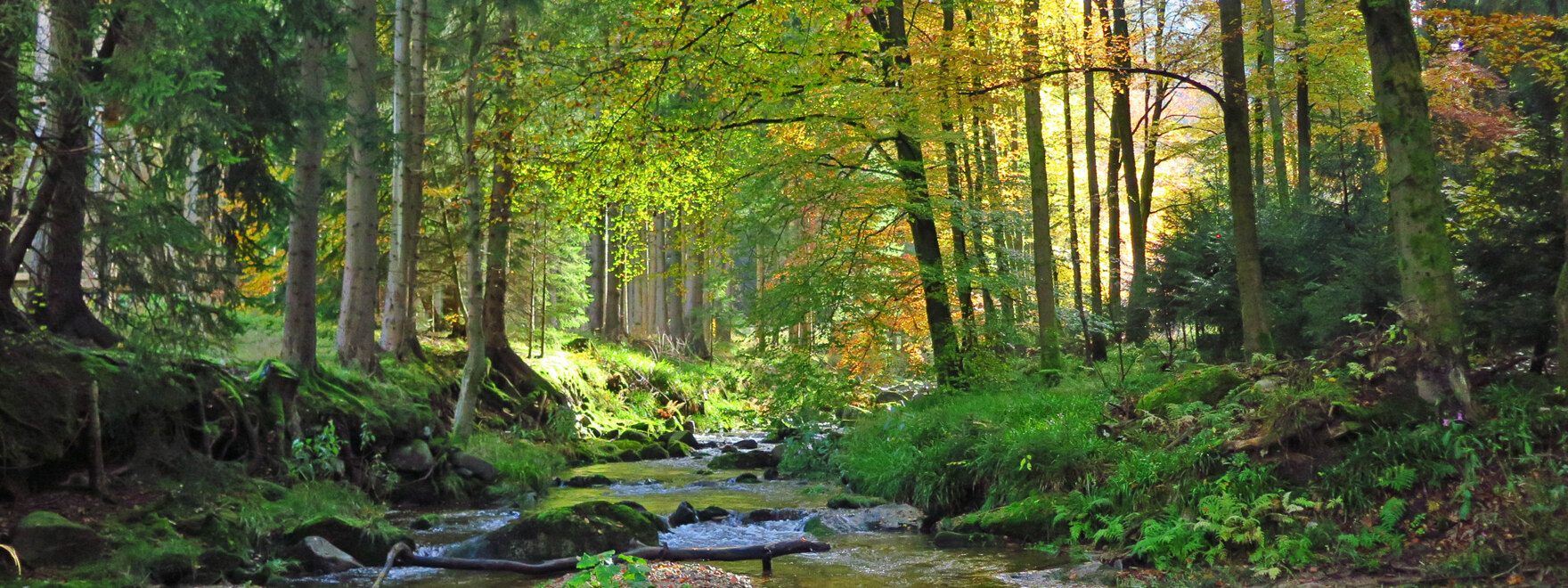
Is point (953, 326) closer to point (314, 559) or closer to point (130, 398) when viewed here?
point (314, 559)

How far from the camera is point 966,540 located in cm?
878

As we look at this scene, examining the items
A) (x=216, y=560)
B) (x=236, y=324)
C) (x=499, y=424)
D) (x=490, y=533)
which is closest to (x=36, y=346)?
(x=236, y=324)

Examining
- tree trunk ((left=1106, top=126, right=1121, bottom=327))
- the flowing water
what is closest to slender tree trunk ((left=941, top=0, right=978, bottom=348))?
the flowing water

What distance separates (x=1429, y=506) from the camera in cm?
659

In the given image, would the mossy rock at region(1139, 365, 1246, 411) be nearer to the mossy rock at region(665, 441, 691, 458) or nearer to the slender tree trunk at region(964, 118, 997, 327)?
the slender tree trunk at region(964, 118, 997, 327)

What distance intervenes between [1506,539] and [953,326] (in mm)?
8765

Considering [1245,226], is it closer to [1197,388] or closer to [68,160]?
[1197,388]

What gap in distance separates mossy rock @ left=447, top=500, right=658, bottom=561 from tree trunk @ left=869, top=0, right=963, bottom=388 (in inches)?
259

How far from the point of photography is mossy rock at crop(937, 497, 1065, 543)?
8617mm

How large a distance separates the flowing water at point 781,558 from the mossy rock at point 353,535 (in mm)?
315

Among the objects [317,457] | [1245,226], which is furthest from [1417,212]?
[317,457]

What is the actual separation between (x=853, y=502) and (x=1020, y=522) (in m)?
2.29

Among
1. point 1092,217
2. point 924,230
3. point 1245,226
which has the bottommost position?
point 1245,226

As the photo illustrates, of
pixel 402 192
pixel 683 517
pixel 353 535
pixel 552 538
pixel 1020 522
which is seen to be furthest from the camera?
pixel 402 192
